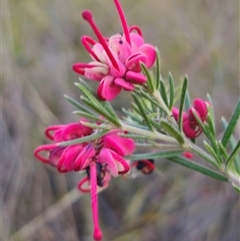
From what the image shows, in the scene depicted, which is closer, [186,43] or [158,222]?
[158,222]

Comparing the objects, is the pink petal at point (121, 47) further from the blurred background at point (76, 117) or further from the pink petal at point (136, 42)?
the blurred background at point (76, 117)

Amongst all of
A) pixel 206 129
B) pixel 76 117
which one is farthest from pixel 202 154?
pixel 76 117

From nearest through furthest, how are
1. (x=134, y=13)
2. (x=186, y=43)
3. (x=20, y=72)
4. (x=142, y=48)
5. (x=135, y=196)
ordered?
(x=142, y=48)
(x=135, y=196)
(x=20, y=72)
(x=186, y=43)
(x=134, y=13)

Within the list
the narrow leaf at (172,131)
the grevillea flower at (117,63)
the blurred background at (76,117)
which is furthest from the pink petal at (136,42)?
the blurred background at (76,117)

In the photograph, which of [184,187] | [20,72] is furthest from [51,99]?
[184,187]

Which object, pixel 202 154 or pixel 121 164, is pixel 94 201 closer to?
pixel 121 164

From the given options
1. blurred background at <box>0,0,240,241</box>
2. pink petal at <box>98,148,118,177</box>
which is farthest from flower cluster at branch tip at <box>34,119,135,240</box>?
blurred background at <box>0,0,240,241</box>

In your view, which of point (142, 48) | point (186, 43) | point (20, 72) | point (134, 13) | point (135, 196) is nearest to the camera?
point (142, 48)

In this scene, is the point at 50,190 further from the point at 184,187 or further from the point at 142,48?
the point at 142,48
